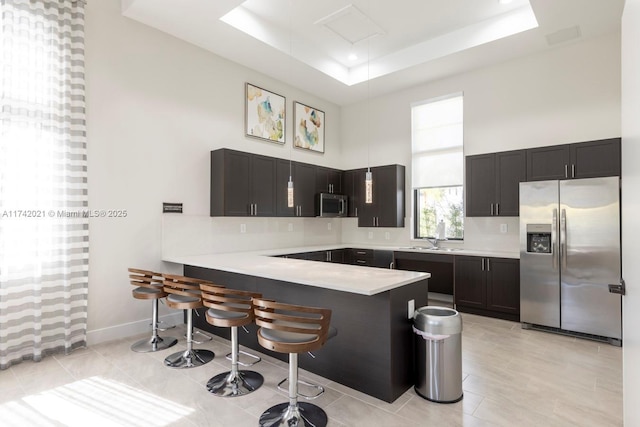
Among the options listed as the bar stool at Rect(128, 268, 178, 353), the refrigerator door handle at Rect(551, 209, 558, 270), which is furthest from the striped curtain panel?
the refrigerator door handle at Rect(551, 209, 558, 270)

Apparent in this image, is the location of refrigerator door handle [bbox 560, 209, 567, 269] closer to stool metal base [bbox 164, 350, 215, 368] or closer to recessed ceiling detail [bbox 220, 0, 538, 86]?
recessed ceiling detail [bbox 220, 0, 538, 86]

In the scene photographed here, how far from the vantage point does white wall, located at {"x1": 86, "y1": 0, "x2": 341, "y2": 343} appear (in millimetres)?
3777

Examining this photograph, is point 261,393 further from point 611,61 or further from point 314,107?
point 611,61

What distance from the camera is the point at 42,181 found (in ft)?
11.0

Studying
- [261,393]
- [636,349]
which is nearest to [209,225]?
[261,393]

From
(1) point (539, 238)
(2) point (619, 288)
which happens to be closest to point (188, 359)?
(2) point (619, 288)

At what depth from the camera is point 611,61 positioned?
170 inches

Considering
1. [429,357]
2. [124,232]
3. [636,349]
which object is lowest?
[429,357]

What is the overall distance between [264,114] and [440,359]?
4380 millimetres

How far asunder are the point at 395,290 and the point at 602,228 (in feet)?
9.23

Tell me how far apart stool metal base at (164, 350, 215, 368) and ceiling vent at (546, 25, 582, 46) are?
215 inches

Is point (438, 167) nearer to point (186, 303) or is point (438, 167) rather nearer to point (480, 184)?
point (480, 184)

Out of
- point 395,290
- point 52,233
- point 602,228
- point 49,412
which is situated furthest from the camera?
point 602,228

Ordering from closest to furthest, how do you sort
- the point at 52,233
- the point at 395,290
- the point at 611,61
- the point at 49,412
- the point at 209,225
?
the point at 49,412
the point at 395,290
the point at 52,233
the point at 611,61
the point at 209,225
